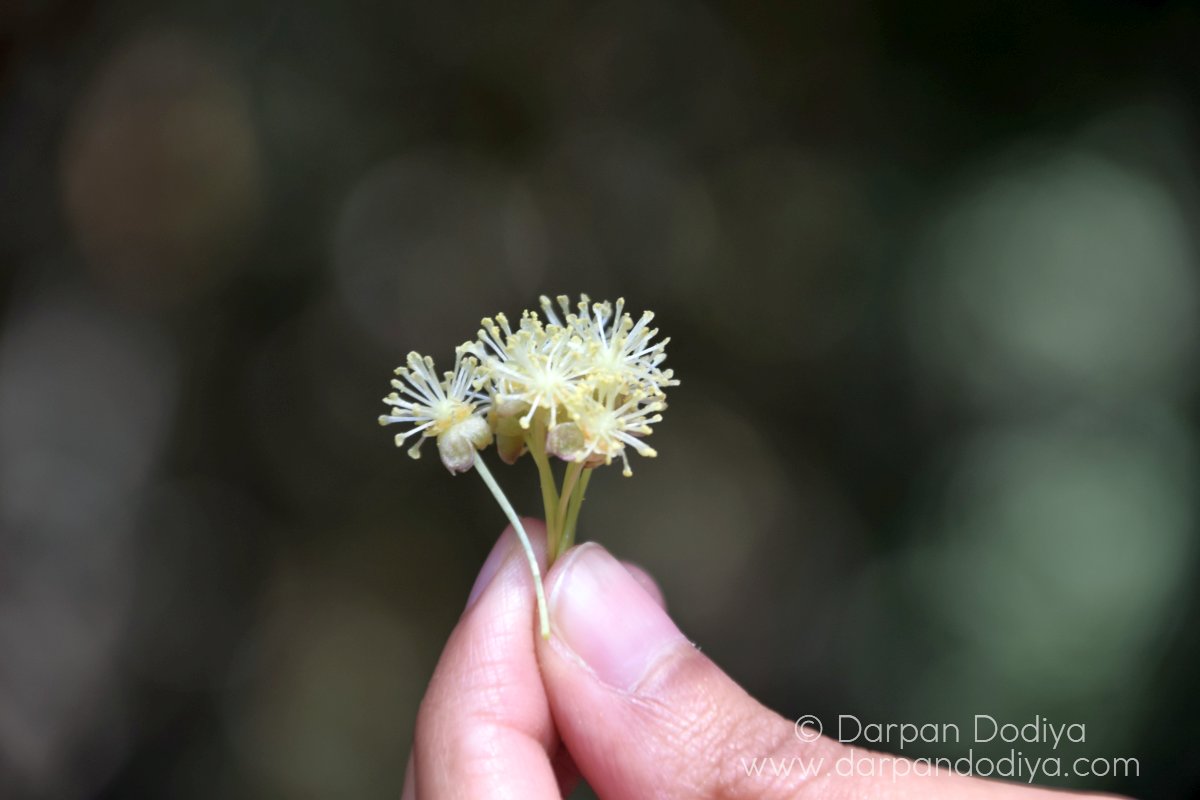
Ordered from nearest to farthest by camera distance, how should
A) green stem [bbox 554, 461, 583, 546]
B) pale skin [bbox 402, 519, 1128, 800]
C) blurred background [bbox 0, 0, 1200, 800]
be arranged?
pale skin [bbox 402, 519, 1128, 800] < green stem [bbox 554, 461, 583, 546] < blurred background [bbox 0, 0, 1200, 800]

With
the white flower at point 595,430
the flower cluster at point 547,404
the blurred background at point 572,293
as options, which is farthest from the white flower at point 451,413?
the blurred background at point 572,293

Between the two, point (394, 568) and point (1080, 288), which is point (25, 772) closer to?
point (394, 568)

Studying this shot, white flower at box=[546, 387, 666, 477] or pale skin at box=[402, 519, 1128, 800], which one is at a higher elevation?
white flower at box=[546, 387, 666, 477]

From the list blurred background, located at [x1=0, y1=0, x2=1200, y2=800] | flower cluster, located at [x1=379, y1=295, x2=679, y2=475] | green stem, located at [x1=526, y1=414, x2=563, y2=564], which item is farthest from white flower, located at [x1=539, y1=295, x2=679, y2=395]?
blurred background, located at [x1=0, y1=0, x2=1200, y2=800]

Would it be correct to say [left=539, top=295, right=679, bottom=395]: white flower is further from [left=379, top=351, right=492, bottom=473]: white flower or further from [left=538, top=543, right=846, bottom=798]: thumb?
[left=538, top=543, right=846, bottom=798]: thumb

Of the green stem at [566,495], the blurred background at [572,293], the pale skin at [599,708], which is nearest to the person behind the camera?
the pale skin at [599,708]

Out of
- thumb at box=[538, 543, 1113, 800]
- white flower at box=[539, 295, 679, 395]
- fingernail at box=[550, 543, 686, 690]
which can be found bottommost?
thumb at box=[538, 543, 1113, 800]

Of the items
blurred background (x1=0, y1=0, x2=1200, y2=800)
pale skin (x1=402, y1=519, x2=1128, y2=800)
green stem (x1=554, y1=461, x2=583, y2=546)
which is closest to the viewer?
pale skin (x1=402, y1=519, x2=1128, y2=800)

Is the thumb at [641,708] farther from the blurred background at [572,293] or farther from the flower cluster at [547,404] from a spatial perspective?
the blurred background at [572,293]
